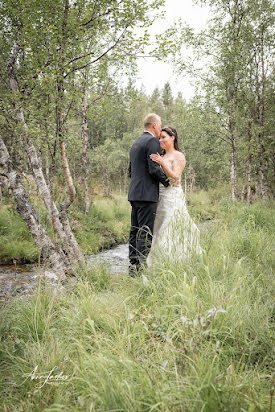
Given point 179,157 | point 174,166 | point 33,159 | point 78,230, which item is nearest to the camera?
point 174,166

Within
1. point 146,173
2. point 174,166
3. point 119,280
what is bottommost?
point 119,280

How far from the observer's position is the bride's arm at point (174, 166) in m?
4.21

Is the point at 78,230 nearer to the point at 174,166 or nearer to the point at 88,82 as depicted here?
the point at 88,82


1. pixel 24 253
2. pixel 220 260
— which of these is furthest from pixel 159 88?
pixel 220 260

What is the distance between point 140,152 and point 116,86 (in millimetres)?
10435

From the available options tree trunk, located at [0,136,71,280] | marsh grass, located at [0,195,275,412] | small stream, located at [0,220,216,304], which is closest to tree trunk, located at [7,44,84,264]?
small stream, located at [0,220,216,304]

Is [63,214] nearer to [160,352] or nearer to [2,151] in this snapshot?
[2,151]

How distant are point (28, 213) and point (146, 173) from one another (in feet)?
7.29

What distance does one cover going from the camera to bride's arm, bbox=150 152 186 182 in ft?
13.8
